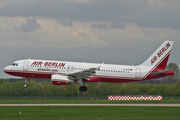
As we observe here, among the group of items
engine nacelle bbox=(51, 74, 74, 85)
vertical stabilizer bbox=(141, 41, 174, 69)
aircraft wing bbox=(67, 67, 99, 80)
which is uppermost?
vertical stabilizer bbox=(141, 41, 174, 69)

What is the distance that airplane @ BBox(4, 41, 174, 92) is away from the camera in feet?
165

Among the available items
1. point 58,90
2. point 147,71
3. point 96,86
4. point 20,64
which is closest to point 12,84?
point 58,90

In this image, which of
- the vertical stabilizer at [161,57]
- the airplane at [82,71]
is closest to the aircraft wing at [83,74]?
the airplane at [82,71]

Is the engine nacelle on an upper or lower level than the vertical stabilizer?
lower

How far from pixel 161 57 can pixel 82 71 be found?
575 inches

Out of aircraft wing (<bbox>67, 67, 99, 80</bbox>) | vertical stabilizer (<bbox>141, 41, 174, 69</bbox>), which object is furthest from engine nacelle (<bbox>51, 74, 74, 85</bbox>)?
vertical stabilizer (<bbox>141, 41, 174, 69</bbox>)

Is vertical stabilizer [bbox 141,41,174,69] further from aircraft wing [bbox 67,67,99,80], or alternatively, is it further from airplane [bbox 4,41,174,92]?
aircraft wing [bbox 67,67,99,80]

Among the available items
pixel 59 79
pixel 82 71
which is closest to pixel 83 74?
pixel 82 71

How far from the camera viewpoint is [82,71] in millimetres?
49031

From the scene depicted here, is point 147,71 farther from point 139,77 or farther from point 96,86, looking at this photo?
point 96,86

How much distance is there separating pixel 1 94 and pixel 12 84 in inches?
151

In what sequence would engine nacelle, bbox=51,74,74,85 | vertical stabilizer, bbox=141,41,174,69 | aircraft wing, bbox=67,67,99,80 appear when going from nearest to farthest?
aircraft wing, bbox=67,67,99,80, engine nacelle, bbox=51,74,74,85, vertical stabilizer, bbox=141,41,174,69

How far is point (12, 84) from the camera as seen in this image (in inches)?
3130

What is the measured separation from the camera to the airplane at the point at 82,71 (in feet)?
165
